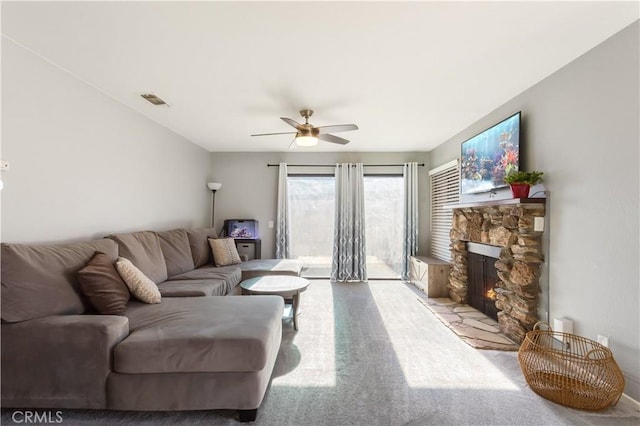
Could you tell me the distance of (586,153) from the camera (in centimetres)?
210

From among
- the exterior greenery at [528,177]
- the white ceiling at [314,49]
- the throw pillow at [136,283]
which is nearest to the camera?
the white ceiling at [314,49]

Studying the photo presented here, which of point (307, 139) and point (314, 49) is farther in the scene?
point (307, 139)

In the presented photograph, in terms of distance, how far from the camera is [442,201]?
473cm

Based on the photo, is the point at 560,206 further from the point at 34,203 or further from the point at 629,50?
the point at 34,203

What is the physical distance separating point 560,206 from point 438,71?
153cm

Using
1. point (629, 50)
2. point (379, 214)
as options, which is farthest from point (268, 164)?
point (629, 50)

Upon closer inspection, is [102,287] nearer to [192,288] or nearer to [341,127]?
[192,288]

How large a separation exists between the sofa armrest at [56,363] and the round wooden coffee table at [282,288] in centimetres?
139

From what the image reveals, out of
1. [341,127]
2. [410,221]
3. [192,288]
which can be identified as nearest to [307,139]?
[341,127]

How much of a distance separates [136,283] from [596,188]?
3597 millimetres

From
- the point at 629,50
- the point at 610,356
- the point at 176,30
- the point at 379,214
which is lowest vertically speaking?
the point at 610,356

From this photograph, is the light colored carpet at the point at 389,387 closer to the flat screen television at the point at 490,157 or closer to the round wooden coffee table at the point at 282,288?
the round wooden coffee table at the point at 282,288

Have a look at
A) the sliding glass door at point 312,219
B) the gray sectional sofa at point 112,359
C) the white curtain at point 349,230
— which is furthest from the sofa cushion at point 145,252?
the white curtain at point 349,230

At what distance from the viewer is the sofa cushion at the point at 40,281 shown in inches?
64.6
